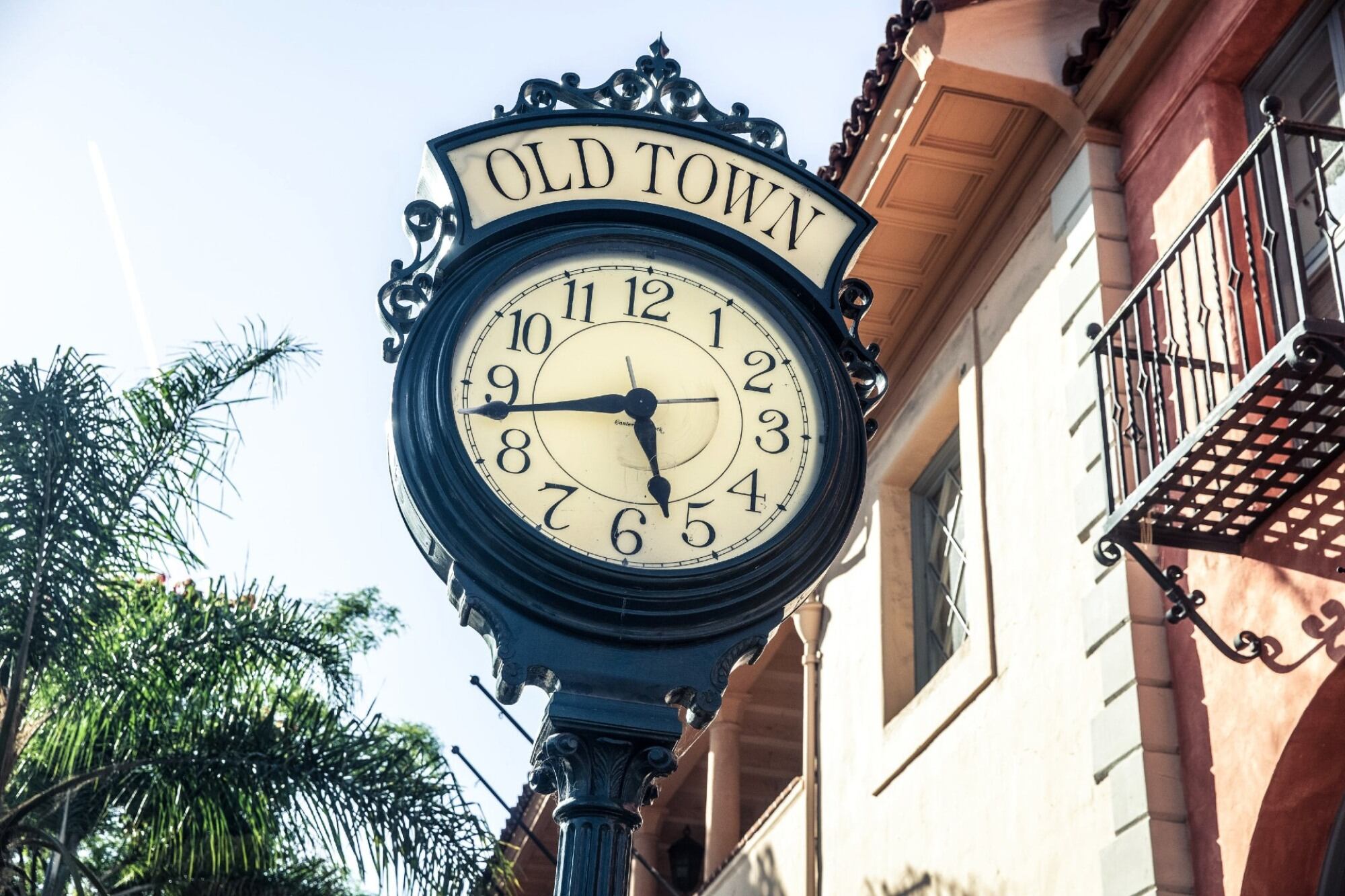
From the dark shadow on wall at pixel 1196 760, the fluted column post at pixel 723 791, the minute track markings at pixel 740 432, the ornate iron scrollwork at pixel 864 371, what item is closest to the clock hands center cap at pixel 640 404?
the minute track markings at pixel 740 432

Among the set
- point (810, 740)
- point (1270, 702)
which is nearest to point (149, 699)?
point (810, 740)

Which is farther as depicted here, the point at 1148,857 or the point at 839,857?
the point at 839,857

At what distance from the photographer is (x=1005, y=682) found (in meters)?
7.14

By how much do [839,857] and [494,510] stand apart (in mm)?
7054

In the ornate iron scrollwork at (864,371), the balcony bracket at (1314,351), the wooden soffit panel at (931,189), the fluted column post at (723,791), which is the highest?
the wooden soffit panel at (931,189)

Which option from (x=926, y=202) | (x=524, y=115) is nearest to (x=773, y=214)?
(x=524, y=115)

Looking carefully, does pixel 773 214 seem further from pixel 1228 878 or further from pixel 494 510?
pixel 1228 878

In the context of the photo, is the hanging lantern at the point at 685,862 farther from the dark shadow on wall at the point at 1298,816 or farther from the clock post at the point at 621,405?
the clock post at the point at 621,405

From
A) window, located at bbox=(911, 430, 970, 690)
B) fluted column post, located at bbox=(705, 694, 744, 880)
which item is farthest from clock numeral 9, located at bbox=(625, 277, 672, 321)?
fluted column post, located at bbox=(705, 694, 744, 880)

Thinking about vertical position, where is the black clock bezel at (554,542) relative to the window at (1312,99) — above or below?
below

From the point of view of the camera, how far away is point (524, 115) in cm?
296

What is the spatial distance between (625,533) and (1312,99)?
15.0ft

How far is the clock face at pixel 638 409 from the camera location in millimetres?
2520

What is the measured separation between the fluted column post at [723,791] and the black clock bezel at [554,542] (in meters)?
9.59
